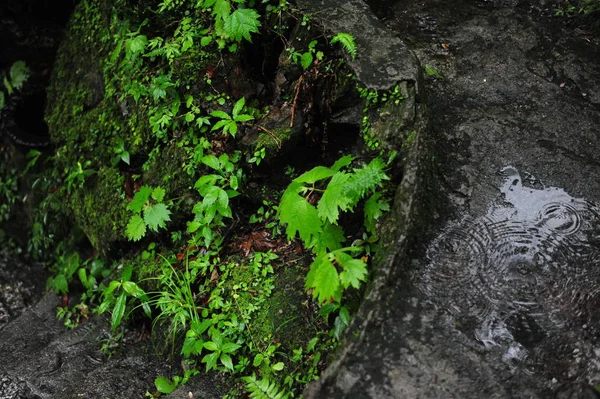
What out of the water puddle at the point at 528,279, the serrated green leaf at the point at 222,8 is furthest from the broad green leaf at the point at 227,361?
the serrated green leaf at the point at 222,8

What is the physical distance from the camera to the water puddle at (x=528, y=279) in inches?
117

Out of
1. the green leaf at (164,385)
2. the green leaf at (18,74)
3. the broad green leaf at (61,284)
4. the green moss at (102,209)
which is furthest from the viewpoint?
the green leaf at (18,74)

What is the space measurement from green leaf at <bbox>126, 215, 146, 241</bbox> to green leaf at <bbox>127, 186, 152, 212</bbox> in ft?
0.24

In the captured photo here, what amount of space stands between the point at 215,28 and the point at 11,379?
3.02 metres

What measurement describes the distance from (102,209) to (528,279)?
3.33m

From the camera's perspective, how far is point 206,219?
410cm

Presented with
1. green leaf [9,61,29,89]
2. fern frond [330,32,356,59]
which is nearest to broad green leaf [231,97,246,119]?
fern frond [330,32,356,59]

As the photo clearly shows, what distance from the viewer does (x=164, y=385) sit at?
3887 mm

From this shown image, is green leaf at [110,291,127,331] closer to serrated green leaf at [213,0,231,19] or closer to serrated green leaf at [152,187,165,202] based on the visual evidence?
serrated green leaf at [152,187,165,202]

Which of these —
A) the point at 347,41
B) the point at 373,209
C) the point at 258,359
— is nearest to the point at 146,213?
the point at 258,359

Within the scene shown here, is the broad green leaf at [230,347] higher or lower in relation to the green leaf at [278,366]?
higher

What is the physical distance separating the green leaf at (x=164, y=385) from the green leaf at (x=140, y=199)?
120 cm

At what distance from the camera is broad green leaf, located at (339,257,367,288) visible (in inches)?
117

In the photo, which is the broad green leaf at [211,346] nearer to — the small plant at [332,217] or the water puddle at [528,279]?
the small plant at [332,217]
